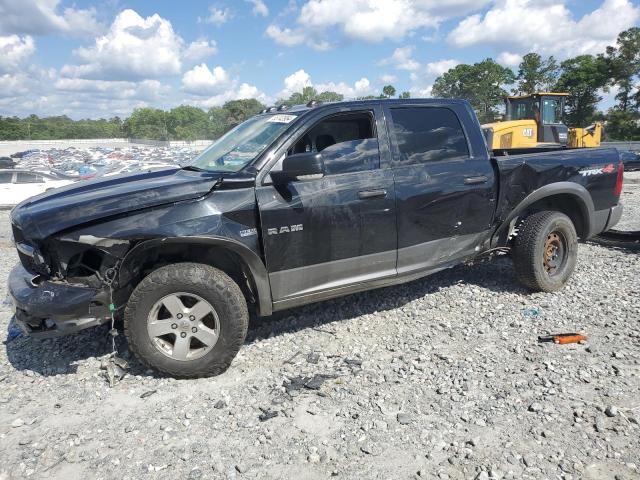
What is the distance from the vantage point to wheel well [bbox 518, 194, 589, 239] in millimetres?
5238

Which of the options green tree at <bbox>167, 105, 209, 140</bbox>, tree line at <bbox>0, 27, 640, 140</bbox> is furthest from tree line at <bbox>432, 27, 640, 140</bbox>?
green tree at <bbox>167, 105, 209, 140</bbox>

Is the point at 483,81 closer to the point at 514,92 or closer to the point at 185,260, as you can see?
the point at 514,92

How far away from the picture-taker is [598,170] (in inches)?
210

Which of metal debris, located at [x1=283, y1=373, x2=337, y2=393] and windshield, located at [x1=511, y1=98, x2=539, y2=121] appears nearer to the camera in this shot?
metal debris, located at [x1=283, y1=373, x2=337, y2=393]

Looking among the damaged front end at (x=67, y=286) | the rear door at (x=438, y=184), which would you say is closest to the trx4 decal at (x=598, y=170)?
the rear door at (x=438, y=184)

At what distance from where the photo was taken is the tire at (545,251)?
196 inches

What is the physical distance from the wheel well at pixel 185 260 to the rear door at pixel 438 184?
1360 millimetres

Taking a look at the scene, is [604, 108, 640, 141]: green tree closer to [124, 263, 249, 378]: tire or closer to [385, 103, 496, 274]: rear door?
[385, 103, 496, 274]: rear door

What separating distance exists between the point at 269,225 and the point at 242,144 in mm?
950

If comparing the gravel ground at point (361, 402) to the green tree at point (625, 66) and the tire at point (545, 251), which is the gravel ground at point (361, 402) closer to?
the tire at point (545, 251)

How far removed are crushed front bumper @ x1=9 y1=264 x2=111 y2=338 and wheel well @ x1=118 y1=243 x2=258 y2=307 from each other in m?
0.21

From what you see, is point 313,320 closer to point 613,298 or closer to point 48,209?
point 48,209

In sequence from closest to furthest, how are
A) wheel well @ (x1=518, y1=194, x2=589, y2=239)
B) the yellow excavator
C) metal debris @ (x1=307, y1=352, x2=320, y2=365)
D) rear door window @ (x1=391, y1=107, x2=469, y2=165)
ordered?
metal debris @ (x1=307, y1=352, x2=320, y2=365), rear door window @ (x1=391, y1=107, x2=469, y2=165), wheel well @ (x1=518, y1=194, x2=589, y2=239), the yellow excavator

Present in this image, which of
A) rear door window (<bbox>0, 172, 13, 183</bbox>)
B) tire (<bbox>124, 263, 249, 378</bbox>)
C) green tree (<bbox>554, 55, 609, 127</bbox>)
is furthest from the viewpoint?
green tree (<bbox>554, 55, 609, 127</bbox>)
